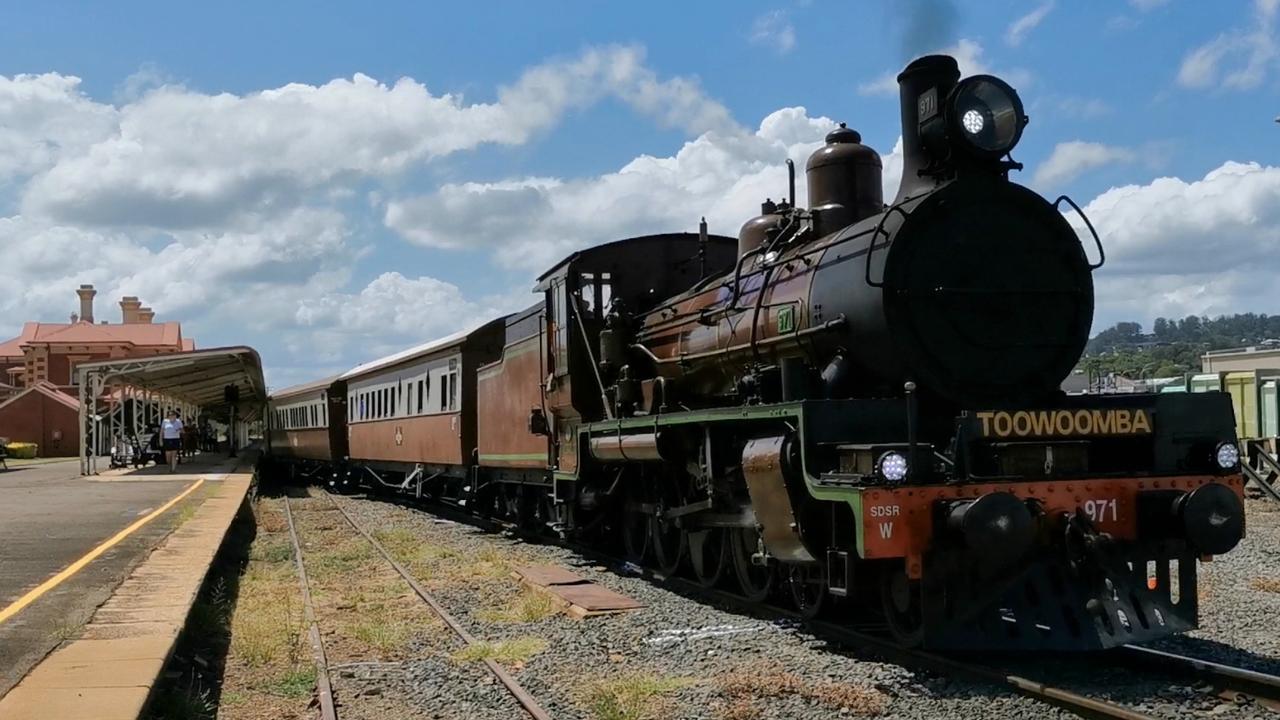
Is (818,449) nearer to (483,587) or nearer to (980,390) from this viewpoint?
(980,390)

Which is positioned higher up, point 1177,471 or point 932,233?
point 932,233

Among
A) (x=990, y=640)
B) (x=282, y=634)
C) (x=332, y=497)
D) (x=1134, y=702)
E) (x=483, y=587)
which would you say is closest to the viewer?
(x=1134, y=702)

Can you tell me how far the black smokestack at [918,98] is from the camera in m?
7.14

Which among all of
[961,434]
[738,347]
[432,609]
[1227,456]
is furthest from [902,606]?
[432,609]

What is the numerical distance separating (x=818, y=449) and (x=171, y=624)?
4.33 meters

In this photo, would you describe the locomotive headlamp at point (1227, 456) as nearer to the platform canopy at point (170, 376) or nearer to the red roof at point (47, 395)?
the platform canopy at point (170, 376)

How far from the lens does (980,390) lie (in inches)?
277

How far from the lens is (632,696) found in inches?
237

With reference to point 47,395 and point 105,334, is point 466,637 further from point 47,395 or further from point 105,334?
point 105,334

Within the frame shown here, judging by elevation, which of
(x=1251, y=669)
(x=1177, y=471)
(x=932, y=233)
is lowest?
(x=1251, y=669)

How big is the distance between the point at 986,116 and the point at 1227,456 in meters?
2.56

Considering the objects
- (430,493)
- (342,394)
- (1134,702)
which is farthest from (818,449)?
(342,394)

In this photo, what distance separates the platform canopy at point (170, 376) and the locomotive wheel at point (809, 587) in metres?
20.8

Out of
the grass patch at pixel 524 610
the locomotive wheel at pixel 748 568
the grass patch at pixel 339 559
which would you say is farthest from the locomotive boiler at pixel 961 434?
the grass patch at pixel 339 559
